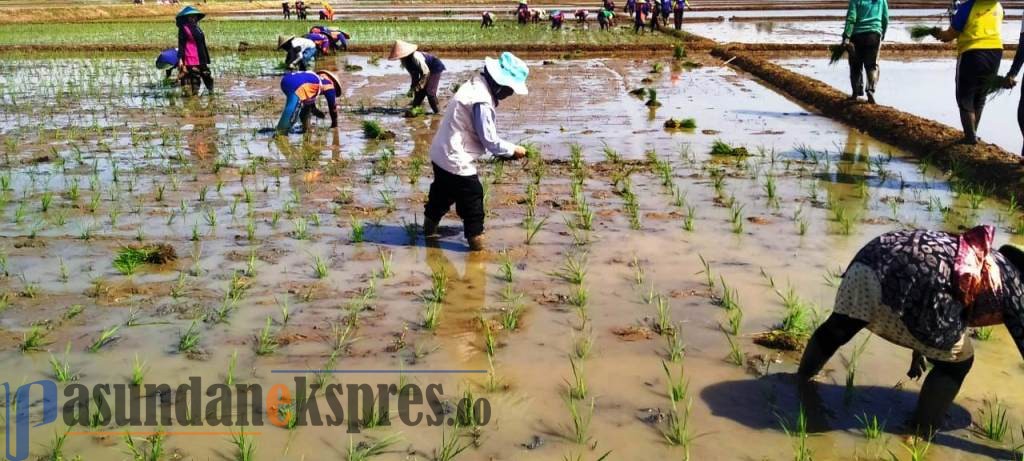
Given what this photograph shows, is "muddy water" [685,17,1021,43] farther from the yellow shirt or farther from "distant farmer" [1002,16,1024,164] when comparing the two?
"distant farmer" [1002,16,1024,164]

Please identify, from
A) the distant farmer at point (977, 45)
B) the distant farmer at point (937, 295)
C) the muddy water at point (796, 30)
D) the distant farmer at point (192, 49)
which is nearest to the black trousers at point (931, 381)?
the distant farmer at point (937, 295)

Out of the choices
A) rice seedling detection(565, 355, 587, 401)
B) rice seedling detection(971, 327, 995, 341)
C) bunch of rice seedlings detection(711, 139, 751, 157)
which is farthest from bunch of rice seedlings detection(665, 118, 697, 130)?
rice seedling detection(565, 355, 587, 401)

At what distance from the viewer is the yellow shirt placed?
17.9 feet

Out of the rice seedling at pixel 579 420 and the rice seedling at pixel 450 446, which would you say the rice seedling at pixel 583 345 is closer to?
the rice seedling at pixel 579 420

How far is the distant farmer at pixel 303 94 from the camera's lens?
7.11 m

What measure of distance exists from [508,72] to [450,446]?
2180 mm

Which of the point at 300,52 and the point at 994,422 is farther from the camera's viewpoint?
the point at 300,52

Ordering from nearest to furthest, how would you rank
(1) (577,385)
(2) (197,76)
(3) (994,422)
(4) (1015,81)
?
(3) (994,422), (1) (577,385), (4) (1015,81), (2) (197,76)

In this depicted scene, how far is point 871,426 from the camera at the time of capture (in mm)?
2428

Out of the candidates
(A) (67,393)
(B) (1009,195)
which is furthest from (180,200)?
(B) (1009,195)

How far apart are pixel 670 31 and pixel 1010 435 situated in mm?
18722

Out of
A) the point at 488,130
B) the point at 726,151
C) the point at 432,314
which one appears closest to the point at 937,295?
the point at 432,314

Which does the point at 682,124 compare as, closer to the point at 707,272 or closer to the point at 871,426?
the point at 707,272

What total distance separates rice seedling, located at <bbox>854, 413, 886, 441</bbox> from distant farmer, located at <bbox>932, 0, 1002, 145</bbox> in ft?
12.7
